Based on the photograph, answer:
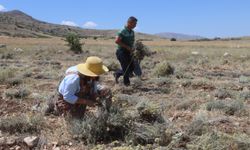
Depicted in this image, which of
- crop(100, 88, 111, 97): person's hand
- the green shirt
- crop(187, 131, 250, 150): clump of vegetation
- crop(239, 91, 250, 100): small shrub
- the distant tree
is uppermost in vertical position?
the green shirt

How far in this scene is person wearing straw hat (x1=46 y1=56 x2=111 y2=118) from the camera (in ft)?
24.8

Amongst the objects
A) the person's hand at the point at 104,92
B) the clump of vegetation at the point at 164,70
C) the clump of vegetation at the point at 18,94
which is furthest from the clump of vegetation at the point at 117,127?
the clump of vegetation at the point at 164,70

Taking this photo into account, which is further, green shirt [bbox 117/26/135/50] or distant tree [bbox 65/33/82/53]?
distant tree [bbox 65/33/82/53]

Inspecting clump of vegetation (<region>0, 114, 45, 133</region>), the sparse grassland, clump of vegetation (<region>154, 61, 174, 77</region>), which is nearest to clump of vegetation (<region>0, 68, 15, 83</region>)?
the sparse grassland

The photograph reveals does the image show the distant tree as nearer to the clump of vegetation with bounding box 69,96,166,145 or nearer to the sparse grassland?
the sparse grassland

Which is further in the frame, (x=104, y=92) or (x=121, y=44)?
(x=121, y=44)

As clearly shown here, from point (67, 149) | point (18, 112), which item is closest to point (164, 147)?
point (67, 149)

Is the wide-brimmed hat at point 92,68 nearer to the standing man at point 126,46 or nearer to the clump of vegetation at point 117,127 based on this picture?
the clump of vegetation at point 117,127

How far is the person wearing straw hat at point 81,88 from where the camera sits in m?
7.55

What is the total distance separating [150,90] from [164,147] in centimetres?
664

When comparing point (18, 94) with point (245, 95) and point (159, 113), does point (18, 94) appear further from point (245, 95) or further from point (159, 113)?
point (245, 95)

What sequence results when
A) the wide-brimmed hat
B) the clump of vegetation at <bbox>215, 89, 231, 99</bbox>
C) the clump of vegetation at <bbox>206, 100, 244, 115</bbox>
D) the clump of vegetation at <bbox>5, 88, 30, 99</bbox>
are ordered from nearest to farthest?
1. the wide-brimmed hat
2. the clump of vegetation at <bbox>206, 100, 244, 115</bbox>
3. the clump of vegetation at <bbox>5, 88, 30, 99</bbox>
4. the clump of vegetation at <bbox>215, 89, 231, 99</bbox>

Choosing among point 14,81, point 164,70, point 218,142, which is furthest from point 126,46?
point 218,142

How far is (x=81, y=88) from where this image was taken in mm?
7820
